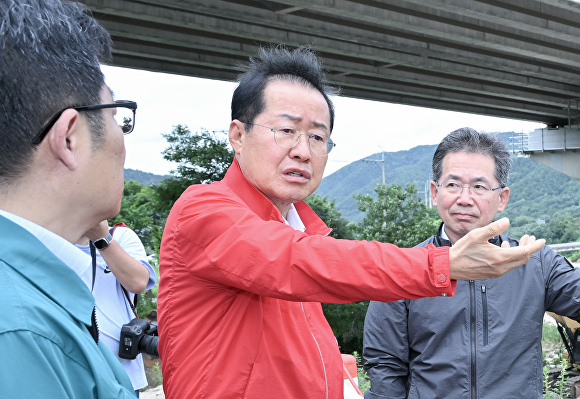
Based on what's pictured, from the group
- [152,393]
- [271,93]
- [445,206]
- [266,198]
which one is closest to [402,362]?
[445,206]

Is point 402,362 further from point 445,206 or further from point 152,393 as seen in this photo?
point 152,393

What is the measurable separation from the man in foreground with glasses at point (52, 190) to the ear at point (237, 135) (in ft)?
2.50

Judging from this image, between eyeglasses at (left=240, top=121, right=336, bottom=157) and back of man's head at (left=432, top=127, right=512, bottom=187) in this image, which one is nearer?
eyeglasses at (left=240, top=121, right=336, bottom=157)

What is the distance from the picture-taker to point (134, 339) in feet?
9.40

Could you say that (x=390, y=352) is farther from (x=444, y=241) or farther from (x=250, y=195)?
(x=250, y=195)

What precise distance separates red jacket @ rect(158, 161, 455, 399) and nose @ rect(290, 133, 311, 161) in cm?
20

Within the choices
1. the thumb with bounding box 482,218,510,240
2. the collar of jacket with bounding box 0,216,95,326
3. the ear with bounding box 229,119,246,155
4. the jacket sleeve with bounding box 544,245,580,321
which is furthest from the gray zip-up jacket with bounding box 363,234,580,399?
the collar of jacket with bounding box 0,216,95,326

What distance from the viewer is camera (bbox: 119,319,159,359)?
2.85 m

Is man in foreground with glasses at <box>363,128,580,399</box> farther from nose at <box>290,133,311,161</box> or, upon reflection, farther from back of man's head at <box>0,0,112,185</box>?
back of man's head at <box>0,0,112,185</box>

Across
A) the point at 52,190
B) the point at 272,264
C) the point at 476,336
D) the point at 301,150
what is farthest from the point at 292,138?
the point at 476,336

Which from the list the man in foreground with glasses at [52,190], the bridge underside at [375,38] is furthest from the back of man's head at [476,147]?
the bridge underside at [375,38]

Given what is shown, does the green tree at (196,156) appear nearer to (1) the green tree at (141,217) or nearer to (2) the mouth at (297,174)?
(1) the green tree at (141,217)

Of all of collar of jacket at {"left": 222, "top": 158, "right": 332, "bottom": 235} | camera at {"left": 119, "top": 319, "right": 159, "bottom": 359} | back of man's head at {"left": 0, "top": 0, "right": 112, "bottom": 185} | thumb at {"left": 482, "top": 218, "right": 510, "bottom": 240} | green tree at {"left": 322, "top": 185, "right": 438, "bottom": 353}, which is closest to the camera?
back of man's head at {"left": 0, "top": 0, "right": 112, "bottom": 185}

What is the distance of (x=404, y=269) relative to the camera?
1398 mm
